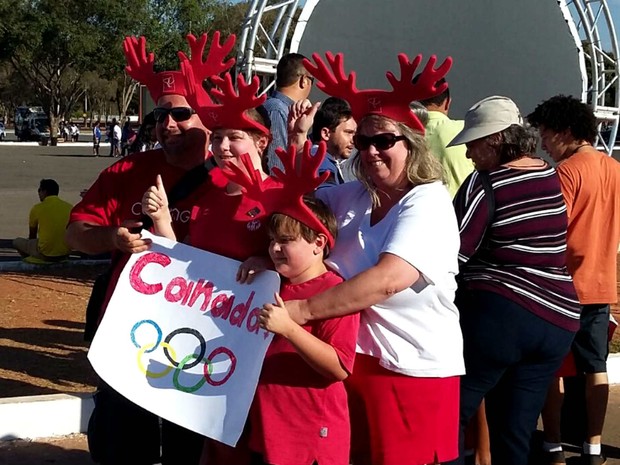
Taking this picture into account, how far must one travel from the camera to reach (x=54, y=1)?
49.6 metres

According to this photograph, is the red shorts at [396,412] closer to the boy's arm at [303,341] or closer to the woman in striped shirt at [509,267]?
the boy's arm at [303,341]

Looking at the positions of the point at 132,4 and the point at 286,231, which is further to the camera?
A: the point at 132,4

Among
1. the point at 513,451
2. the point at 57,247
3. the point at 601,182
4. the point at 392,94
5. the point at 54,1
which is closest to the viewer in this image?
the point at 392,94

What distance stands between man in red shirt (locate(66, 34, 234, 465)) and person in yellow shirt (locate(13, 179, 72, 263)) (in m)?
6.84

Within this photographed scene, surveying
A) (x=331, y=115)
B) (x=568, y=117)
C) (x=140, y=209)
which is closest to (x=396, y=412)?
(x=140, y=209)

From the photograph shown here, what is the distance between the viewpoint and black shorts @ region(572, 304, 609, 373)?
4809 mm

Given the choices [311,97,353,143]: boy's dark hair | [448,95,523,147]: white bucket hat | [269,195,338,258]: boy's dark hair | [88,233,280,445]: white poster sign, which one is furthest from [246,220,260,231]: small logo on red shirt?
[311,97,353,143]: boy's dark hair

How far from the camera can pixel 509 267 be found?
11.9 feet

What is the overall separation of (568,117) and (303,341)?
95.6 inches

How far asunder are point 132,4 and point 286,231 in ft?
166

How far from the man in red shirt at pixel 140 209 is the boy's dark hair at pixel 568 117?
1843 mm

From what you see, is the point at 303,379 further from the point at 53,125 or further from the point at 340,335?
the point at 53,125

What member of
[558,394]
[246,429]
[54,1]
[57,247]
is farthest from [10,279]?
[54,1]

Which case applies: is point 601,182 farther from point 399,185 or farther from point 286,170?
point 286,170
